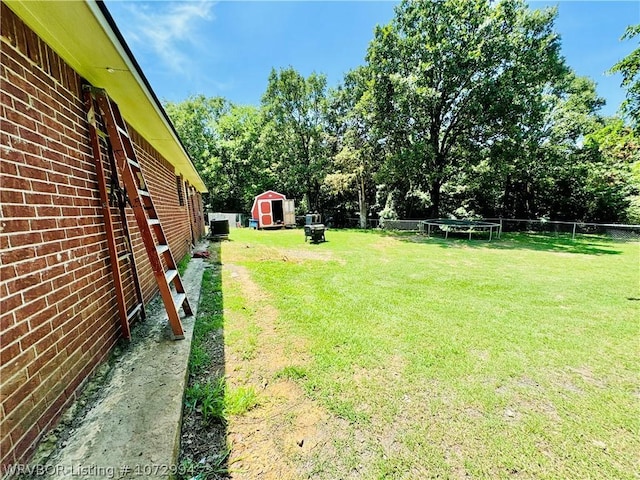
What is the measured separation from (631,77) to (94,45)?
763 centimetres

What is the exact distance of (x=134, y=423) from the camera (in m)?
1.72

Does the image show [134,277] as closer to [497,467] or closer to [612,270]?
[497,467]

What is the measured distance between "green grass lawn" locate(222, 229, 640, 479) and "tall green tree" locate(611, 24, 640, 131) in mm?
3378

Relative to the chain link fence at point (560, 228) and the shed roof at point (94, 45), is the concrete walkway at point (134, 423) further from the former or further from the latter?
the chain link fence at point (560, 228)

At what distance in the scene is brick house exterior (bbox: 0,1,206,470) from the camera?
1449mm

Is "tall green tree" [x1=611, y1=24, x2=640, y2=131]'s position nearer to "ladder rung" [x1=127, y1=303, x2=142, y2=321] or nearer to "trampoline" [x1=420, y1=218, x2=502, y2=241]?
"ladder rung" [x1=127, y1=303, x2=142, y2=321]

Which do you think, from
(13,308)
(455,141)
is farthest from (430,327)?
(455,141)

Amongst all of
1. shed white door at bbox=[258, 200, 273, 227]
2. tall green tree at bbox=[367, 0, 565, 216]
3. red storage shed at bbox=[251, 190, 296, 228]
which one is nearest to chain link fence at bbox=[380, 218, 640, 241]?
tall green tree at bbox=[367, 0, 565, 216]

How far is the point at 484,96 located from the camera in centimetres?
1326

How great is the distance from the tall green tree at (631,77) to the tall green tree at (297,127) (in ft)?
63.8

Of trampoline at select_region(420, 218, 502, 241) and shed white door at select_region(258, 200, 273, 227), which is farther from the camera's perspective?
shed white door at select_region(258, 200, 273, 227)

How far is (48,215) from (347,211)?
24260 millimetres

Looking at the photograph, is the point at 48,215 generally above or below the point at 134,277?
above

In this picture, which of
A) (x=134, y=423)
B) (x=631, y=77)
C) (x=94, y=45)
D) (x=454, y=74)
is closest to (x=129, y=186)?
(x=94, y=45)
